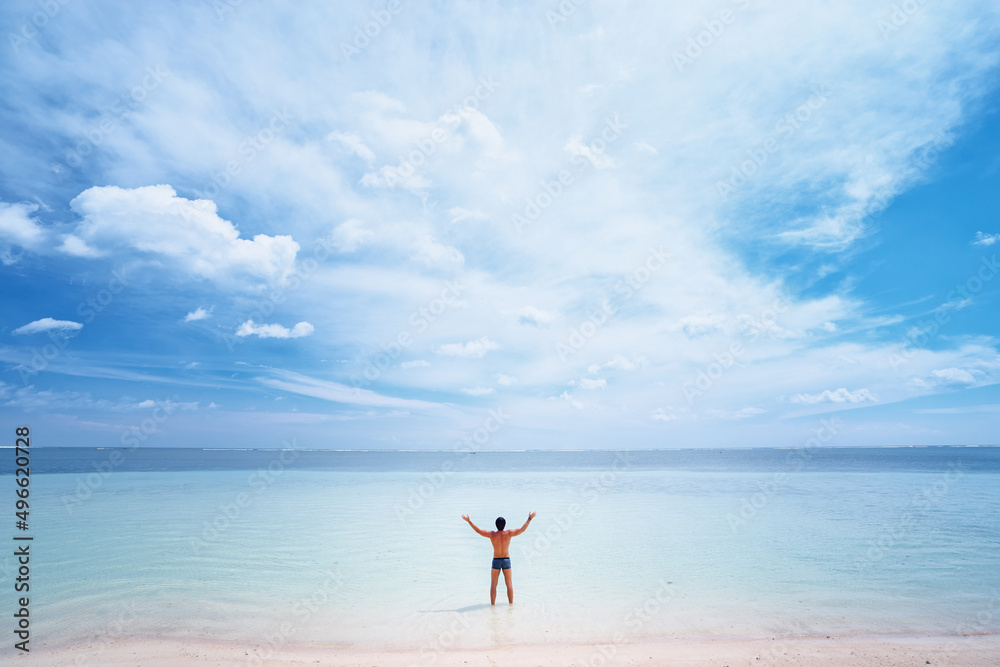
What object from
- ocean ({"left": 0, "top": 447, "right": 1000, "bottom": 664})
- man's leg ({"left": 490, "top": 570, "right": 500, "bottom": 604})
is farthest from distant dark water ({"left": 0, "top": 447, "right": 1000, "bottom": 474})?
man's leg ({"left": 490, "top": 570, "right": 500, "bottom": 604})

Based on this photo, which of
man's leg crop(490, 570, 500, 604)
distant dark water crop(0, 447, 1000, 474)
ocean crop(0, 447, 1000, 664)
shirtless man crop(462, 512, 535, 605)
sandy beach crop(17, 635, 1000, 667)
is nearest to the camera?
sandy beach crop(17, 635, 1000, 667)

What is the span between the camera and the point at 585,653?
334 inches

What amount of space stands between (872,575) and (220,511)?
26878 millimetres

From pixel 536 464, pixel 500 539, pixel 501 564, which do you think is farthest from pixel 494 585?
pixel 536 464

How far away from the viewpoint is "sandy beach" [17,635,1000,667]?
8078 mm

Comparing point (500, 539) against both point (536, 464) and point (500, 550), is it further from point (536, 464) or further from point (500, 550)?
point (536, 464)

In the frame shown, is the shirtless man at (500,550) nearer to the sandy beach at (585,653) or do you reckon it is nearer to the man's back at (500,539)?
the man's back at (500,539)

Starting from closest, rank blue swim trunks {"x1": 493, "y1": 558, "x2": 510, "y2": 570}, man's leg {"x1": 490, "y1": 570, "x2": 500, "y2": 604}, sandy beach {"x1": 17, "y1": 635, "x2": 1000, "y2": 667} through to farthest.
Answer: sandy beach {"x1": 17, "y1": 635, "x2": 1000, "y2": 667} → blue swim trunks {"x1": 493, "y1": 558, "x2": 510, "y2": 570} → man's leg {"x1": 490, "y1": 570, "x2": 500, "y2": 604}

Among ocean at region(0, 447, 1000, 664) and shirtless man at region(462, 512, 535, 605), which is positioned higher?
shirtless man at region(462, 512, 535, 605)

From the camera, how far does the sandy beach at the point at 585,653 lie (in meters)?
8.08

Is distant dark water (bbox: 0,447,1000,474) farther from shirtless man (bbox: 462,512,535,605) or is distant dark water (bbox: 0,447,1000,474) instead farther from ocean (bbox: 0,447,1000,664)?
shirtless man (bbox: 462,512,535,605)

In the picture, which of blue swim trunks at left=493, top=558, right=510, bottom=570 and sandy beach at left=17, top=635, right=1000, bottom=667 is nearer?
sandy beach at left=17, top=635, right=1000, bottom=667

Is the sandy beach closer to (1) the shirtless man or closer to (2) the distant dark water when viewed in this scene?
(1) the shirtless man

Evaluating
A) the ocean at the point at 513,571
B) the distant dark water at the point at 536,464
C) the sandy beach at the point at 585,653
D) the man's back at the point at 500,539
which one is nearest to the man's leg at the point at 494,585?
the ocean at the point at 513,571
